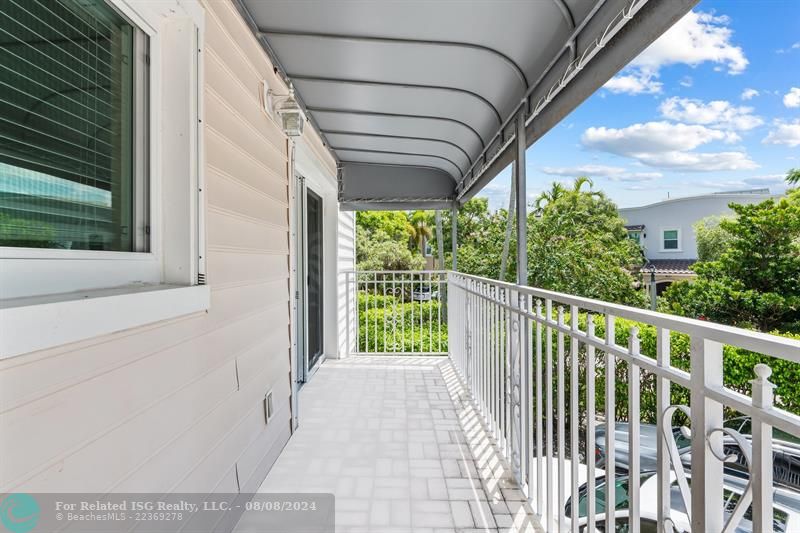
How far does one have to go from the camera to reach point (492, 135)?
A: 11.5 feet

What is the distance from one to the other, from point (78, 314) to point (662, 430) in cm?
149

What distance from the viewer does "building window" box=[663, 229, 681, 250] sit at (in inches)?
653

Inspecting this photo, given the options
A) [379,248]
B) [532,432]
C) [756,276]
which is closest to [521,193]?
[532,432]

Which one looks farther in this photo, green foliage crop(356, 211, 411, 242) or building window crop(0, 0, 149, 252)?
green foliage crop(356, 211, 411, 242)

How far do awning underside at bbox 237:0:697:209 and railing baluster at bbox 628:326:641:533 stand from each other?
42.1 inches

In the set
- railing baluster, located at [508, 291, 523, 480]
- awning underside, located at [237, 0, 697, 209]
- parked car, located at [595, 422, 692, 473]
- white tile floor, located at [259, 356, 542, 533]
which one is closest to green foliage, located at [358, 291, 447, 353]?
white tile floor, located at [259, 356, 542, 533]

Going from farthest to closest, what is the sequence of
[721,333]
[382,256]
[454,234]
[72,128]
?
[382,256] < [454,234] < [72,128] < [721,333]

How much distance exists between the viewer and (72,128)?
114cm

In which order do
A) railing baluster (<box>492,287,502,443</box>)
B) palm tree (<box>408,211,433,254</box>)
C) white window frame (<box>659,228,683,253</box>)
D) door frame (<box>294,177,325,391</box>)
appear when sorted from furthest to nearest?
1. palm tree (<box>408,211,433,254</box>)
2. white window frame (<box>659,228,683,253</box>)
3. door frame (<box>294,177,325,391</box>)
4. railing baluster (<box>492,287,502,443</box>)

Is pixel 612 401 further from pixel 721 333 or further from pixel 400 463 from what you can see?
pixel 400 463

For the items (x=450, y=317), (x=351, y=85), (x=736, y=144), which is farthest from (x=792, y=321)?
(x=736, y=144)

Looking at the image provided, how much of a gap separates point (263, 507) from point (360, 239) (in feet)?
63.2

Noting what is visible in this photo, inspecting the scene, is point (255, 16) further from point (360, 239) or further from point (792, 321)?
point (360, 239)

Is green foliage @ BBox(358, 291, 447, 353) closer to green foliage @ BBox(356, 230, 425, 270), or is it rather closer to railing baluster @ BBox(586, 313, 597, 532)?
railing baluster @ BBox(586, 313, 597, 532)
